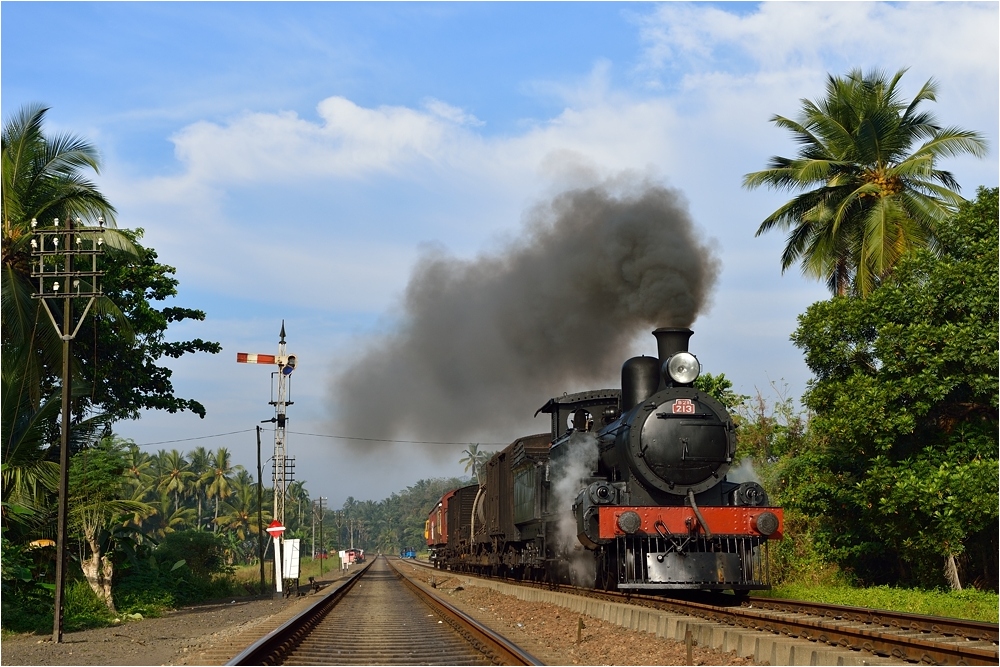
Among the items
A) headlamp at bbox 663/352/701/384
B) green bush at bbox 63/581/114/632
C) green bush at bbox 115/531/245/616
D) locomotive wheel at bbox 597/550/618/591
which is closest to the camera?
headlamp at bbox 663/352/701/384

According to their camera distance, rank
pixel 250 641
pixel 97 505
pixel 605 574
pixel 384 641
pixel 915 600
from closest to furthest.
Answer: pixel 250 641
pixel 384 641
pixel 605 574
pixel 915 600
pixel 97 505

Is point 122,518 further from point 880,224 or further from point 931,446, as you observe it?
point 880,224

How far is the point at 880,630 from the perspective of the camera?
9.56 metres

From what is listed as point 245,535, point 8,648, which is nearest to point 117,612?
point 8,648

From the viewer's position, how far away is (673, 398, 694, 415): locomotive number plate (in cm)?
1442

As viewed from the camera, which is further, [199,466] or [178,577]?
[199,466]

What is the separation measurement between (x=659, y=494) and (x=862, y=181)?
15.6 m

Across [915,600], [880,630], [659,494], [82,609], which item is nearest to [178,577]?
[82,609]

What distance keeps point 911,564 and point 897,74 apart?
13.3 meters

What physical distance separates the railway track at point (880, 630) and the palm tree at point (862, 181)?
14420 mm

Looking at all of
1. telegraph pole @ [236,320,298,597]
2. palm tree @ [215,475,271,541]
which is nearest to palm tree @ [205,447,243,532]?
palm tree @ [215,475,271,541]

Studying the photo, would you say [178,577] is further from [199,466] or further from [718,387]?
[199,466]

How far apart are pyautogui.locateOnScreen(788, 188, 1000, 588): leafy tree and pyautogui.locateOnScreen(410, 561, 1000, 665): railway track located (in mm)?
5522

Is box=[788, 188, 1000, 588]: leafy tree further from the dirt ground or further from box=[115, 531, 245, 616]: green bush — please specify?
box=[115, 531, 245, 616]: green bush
